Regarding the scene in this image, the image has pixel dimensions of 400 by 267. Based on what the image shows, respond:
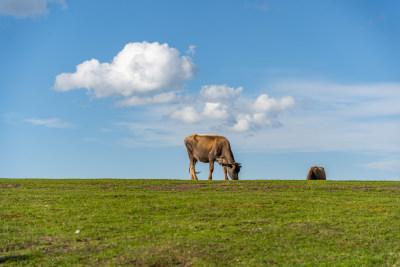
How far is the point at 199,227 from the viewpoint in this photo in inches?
671

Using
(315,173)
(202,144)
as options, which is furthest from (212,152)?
(315,173)

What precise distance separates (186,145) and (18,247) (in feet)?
94.2

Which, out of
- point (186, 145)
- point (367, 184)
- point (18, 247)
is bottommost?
point (18, 247)

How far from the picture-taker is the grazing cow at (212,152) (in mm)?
40219

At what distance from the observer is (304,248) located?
48.1 ft

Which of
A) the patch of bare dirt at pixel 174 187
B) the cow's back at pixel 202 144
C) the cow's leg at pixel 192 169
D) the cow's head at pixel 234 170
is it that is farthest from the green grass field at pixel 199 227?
the cow's leg at pixel 192 169

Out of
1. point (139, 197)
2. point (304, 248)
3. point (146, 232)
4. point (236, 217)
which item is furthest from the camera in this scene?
point (139, 197)

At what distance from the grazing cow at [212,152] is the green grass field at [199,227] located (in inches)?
485

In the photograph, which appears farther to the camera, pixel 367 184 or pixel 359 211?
pixel 367 184

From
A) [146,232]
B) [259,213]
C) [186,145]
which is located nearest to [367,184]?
[259,213]

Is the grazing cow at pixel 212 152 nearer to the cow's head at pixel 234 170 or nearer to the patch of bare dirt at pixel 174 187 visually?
the cow's head at pixel 234 170

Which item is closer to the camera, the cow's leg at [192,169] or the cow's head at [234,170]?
the cow's head at [234,170]

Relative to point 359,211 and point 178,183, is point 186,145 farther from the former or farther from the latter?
point 359,211

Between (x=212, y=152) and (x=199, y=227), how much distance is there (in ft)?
77.6
